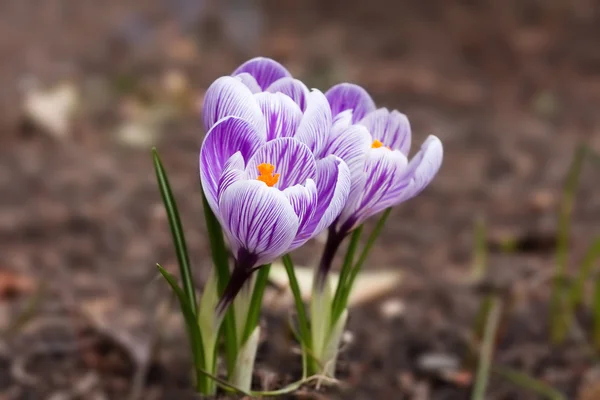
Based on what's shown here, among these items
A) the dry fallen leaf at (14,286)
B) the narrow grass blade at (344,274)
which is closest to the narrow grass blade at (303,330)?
the narrow grass blade at (344,274)

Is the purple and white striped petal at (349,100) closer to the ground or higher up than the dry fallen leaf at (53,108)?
closer to the ground

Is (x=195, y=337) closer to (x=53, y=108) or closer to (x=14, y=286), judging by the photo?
(x=14, y=286)

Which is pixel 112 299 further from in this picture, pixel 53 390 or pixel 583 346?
pixel 583 346

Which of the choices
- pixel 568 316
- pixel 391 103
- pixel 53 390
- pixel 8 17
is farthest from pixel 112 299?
pixel 8 17

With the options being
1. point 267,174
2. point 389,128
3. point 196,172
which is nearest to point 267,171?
point 267,174

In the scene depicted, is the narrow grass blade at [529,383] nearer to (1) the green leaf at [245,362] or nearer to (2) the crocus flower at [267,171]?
(1) the green leaf at [245,362]

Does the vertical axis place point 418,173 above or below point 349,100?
below
